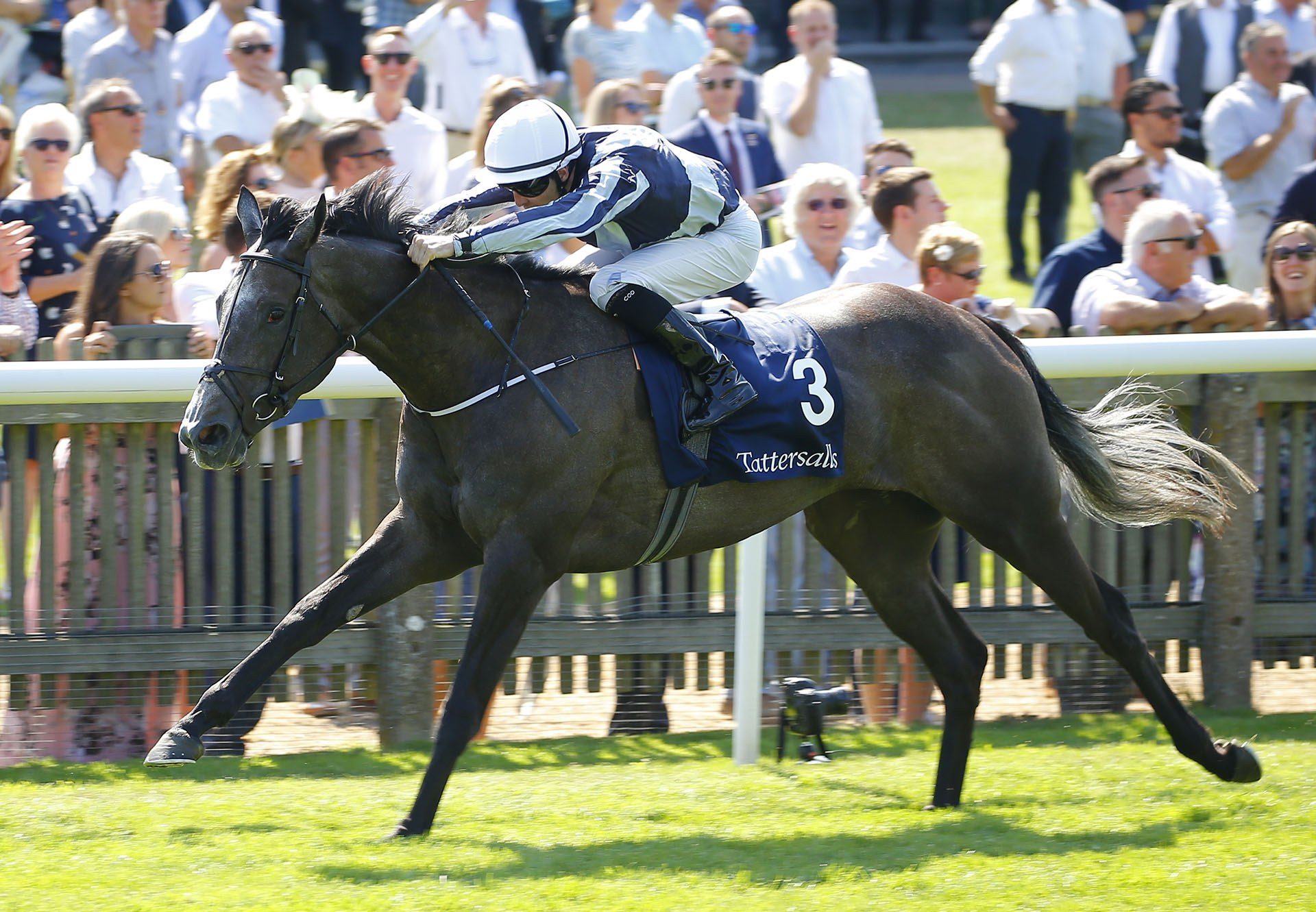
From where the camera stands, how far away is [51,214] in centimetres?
726

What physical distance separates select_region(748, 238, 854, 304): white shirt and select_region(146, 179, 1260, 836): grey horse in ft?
5.19

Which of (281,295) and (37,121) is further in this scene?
(37,121)

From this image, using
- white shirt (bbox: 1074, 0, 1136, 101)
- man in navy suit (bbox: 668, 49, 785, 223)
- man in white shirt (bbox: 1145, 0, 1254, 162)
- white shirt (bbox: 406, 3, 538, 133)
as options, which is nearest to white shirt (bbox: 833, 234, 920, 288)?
man in navy suit (bbox: 668, 49, 785, 223)

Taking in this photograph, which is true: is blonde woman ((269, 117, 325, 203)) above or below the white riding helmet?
above

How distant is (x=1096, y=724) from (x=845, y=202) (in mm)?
2361

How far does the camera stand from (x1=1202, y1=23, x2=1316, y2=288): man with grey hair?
9695mm

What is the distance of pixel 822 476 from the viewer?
519 cm

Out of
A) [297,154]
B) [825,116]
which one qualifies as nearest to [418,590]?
[297,154]

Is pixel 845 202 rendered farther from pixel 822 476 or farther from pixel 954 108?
pixel 954 108

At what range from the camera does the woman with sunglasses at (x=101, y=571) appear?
5.79 m

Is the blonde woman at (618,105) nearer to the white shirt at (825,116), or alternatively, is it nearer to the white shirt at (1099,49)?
the white shirt at (825,116)

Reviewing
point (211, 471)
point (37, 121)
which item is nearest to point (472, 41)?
point (37, 121)

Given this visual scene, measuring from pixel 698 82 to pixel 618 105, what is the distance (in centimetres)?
88

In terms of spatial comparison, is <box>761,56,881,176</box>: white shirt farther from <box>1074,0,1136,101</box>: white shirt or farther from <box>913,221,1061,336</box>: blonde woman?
<box>913,221,1061,336</box>: blonde woman
